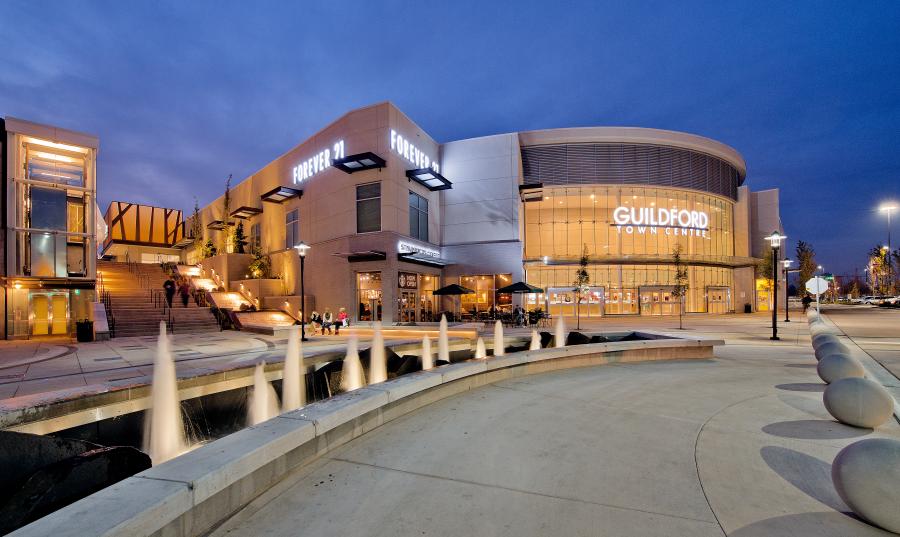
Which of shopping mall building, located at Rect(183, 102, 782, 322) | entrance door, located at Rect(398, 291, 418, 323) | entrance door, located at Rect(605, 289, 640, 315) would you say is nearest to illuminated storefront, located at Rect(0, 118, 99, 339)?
shopping mall building, located at Rect(183, 102, 782, 322)

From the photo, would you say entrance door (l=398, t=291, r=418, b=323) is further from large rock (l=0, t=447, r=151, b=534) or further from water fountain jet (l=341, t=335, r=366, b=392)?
large rock (l=0, t=447, r=151, b=534)

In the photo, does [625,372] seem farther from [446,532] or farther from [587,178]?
[587,178]

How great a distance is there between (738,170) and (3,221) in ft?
210

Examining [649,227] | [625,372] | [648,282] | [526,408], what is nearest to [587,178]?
[649,227]

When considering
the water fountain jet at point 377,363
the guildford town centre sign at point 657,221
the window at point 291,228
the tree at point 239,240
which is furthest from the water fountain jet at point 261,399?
the guildford town centre sign at point 657,221

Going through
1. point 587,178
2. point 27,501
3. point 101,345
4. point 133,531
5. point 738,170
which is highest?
point 738,170

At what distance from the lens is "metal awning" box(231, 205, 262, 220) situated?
38.7 meters

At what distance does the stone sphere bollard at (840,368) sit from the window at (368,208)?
23618 millimetres

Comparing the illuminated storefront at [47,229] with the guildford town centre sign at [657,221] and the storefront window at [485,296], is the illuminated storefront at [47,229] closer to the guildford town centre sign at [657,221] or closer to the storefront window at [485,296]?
the storefront window at [485,296]

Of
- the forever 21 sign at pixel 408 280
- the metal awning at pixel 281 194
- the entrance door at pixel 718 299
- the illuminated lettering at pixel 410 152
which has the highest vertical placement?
the illuminated lettering at pixel 410 152

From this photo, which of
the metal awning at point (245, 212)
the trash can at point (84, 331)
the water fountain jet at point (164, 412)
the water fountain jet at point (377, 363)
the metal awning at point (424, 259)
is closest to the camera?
the water fountain jet at point (164, 412)

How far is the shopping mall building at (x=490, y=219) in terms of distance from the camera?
2819 cm

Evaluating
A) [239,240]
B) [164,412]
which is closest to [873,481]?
[164,412]

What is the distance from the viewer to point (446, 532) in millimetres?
3055
